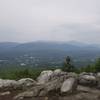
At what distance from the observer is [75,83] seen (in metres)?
20.0

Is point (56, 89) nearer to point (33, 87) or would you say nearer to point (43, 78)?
point (33, 87)

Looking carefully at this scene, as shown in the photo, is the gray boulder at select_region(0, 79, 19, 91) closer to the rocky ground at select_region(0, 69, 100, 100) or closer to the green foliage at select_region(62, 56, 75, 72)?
the rocky ground at select_region(0, 69, 100, 100)

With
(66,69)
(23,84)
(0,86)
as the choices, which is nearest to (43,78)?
(23,84)

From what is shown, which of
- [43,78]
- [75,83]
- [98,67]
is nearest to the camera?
[75,83]

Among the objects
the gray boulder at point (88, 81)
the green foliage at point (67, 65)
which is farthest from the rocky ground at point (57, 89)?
the green foliage at point (67, 65)

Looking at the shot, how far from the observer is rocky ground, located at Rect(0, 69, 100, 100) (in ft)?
60.9

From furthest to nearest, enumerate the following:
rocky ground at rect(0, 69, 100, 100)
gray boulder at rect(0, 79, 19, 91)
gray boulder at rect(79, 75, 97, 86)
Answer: gray boulder at rect(0, 79, 19, 91) → gray boulder at rect(79, 75, 97, 86) → rocky ground at rect(0, 69, 100, 100)

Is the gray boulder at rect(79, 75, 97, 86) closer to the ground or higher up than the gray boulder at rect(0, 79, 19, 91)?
higher up

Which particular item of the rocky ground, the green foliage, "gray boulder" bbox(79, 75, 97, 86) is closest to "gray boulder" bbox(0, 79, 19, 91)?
the rocky ground

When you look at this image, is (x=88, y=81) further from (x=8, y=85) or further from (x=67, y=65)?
(x=67, y=65)

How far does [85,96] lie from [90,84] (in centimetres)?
290

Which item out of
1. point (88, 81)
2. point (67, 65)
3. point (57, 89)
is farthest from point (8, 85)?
point (67, 65)

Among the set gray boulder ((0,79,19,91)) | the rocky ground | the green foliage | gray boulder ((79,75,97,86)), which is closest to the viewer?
the rocky ground

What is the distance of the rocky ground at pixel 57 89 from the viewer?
1856 cm
